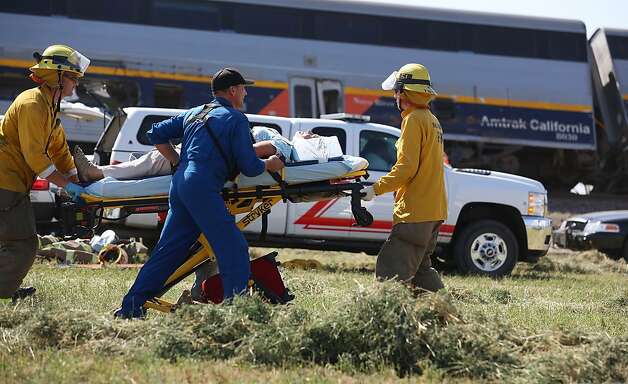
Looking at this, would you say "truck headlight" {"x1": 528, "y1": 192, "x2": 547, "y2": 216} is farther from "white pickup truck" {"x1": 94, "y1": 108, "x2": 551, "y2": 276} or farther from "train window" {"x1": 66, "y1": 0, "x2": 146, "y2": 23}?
"train window" {"x1": 66, "y1": 0, "x2": 146, "y2": 23}

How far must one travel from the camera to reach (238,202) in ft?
21.6

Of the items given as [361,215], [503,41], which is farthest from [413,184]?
[503,41]

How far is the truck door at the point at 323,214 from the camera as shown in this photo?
11.6 m

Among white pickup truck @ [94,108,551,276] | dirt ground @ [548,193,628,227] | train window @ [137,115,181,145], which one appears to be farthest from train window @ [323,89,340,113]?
train window @ [137,115,181,145]

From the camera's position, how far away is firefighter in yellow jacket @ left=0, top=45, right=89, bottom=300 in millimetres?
6551

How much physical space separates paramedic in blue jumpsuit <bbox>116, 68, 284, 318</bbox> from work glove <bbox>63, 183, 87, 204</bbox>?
2.29 feet

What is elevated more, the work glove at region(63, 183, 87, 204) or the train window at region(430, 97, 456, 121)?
the train window at region(430, 97, 456, 121)

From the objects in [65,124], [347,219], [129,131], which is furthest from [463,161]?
[129,131]

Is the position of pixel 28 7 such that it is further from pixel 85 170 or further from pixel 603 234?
pixel 85 170

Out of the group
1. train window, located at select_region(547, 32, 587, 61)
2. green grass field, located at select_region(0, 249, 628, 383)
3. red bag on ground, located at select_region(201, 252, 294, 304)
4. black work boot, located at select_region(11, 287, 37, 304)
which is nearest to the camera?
green grass field, located at select_region(0, 249, 628, 383)

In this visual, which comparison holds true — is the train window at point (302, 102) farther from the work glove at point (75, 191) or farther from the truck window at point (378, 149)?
the work glove at point (75, 191)

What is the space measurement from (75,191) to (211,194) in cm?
113

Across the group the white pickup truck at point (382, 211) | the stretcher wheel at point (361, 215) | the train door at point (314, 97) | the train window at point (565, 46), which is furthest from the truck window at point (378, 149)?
the train window at point (565, 46)

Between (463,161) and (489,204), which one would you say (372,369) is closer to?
(489,204)
